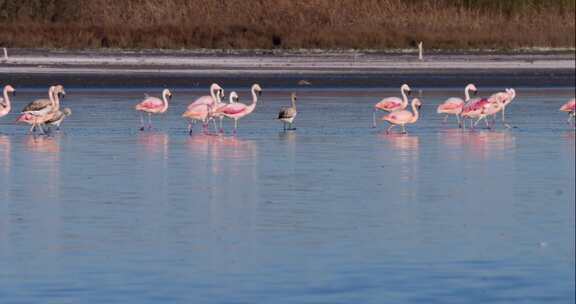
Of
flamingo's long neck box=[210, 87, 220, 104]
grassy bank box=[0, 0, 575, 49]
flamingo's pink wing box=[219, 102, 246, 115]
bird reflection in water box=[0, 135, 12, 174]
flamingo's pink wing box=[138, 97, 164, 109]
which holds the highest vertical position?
grassy bank box=[0, 0, 575, 49]

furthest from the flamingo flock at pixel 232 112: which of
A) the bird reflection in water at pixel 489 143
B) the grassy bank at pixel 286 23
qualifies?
the grassy bank at pixel 286 23

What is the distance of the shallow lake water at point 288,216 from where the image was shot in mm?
8906

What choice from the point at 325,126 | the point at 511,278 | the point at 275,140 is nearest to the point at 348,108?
the point at 325,126

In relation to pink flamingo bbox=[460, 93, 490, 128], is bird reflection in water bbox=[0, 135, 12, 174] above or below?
below

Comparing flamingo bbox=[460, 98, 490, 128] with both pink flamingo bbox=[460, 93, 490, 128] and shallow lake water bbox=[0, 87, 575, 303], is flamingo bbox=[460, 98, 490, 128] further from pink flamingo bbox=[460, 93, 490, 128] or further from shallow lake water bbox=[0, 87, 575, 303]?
shallow lake water bbox=[0, 87, 575, 303]

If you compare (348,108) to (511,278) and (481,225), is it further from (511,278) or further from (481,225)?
(511,278)

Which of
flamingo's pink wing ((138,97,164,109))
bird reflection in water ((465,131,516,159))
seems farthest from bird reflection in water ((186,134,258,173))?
bird reflection in water ((465,131,516,159))

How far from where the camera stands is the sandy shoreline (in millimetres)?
32031

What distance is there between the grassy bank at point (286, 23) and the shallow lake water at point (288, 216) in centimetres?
2254

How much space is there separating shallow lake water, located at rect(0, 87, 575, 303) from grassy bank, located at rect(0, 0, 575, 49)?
74.0ft

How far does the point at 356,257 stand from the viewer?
9766mm

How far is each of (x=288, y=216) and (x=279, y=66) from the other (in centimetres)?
2384

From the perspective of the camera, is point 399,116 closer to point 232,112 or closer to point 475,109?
point 475,109

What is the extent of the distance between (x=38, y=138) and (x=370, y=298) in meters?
11.1
